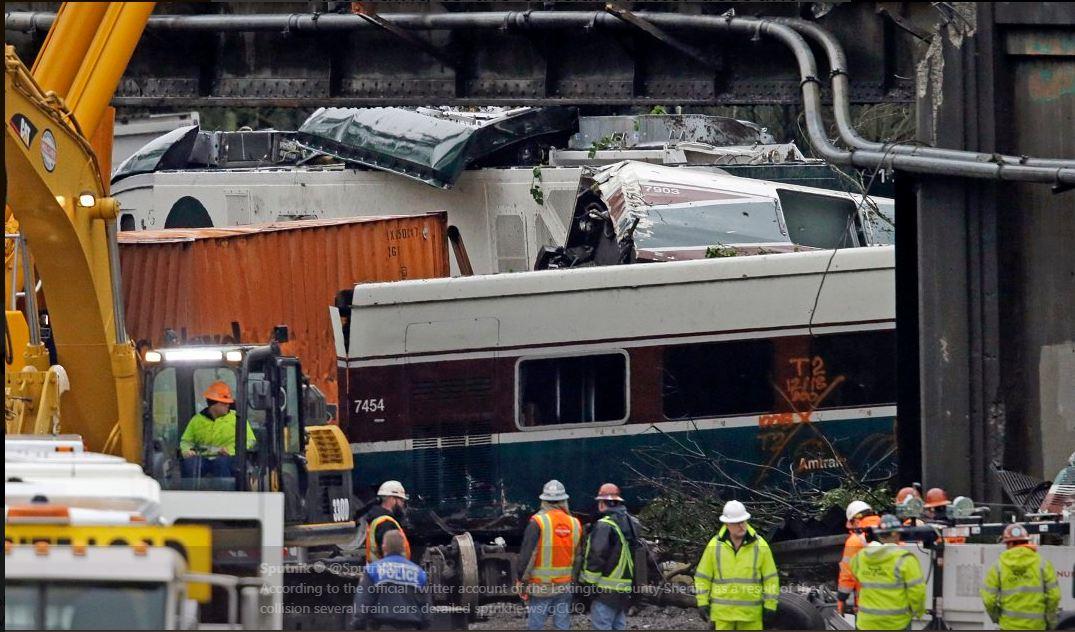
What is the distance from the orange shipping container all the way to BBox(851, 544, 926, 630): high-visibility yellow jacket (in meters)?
7.79

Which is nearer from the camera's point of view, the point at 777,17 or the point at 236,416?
the point at 236,416

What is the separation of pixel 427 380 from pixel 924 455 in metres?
4.99

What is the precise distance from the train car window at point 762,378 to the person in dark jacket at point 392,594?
16.3 ft

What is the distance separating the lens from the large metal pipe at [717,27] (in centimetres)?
1251

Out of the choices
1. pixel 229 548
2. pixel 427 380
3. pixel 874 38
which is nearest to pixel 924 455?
pixel 874 38

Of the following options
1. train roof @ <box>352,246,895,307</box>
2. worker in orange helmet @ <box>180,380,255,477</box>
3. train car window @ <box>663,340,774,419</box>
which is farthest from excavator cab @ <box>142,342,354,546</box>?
train car window @ <box>663,340,774,419</box>

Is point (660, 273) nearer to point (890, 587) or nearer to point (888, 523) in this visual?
point (888, 523)

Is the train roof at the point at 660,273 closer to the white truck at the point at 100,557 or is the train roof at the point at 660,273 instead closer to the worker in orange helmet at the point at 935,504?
the worker in orange helmet at the point at 935,504

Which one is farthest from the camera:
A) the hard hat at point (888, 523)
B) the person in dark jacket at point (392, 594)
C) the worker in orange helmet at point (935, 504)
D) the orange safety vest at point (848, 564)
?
the worker in orange helmet at point (935, 504)

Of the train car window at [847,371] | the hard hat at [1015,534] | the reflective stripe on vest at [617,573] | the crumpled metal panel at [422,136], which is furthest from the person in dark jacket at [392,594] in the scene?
the crumpled metal panel at [422,136]

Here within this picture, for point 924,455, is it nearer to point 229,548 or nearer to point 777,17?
point 777,17

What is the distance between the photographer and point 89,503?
22.8ft

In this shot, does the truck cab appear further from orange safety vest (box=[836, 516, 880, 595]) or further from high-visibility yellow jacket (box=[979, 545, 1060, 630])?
high-visibility yellow jacket (box=[979, 545, 1060, 630])

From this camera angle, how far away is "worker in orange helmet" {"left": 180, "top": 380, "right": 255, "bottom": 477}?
39.6ft
